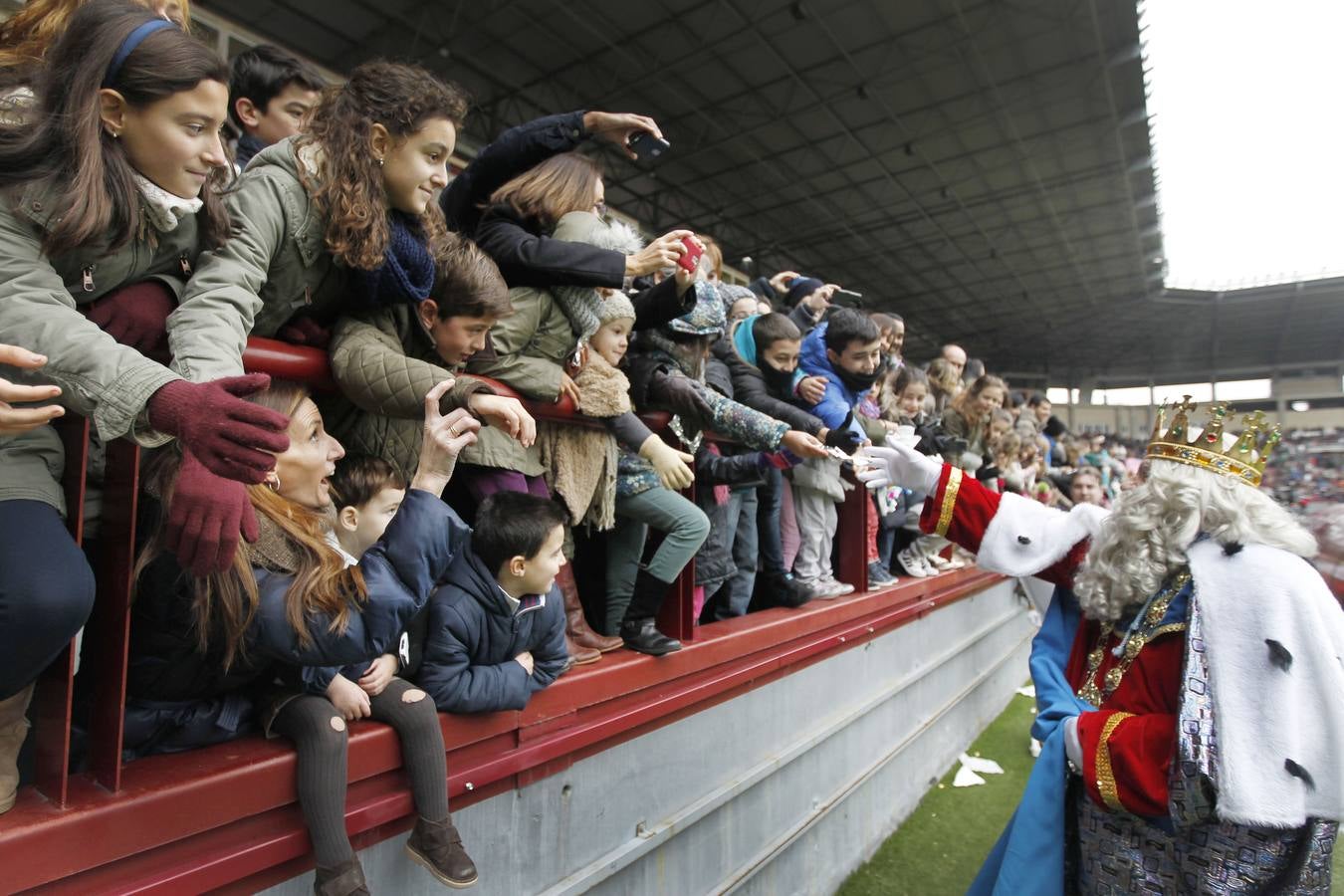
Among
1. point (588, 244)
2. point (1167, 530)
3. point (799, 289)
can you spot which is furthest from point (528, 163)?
point (799, 289)

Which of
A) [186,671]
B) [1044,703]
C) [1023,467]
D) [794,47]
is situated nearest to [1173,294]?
[794,47]

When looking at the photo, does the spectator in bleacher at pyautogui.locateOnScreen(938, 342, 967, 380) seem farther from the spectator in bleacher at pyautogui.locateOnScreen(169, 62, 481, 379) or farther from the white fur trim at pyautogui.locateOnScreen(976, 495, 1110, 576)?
the spectator in bleacher at pyautogui.locateOnScreen(169, 62, 481, 379)

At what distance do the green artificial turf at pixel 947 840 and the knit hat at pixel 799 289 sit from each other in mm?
3163

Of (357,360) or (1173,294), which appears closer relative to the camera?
(357,360)

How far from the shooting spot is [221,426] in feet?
3.02

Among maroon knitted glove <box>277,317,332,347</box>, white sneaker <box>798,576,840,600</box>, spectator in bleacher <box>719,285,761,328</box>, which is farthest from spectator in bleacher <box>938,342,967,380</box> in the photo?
maroon knitted glove <box>277,317,332,347</box>

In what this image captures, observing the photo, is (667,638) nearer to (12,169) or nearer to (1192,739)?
(1192,739)

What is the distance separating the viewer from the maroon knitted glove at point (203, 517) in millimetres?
967

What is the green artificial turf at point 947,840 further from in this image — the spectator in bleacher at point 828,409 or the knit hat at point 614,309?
the knit hat at point 614,309

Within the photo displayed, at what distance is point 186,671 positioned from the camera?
1.31m

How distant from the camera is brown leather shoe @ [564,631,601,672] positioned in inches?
85.9

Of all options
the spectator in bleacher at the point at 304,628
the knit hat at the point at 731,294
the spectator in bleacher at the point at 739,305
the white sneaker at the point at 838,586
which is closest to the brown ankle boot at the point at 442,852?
the spectator in bleacher at the point at 304,628

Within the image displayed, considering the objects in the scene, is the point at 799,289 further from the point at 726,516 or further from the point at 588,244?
the point at 588,244

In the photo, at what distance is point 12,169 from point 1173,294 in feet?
110
